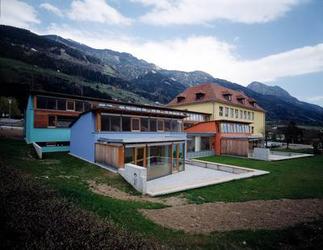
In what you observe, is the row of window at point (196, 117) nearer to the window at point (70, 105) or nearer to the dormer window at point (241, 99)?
the dormer window at point (241, 99)

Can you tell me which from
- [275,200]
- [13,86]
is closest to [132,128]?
[275,200]

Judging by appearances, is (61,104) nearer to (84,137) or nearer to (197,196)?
(84,137)

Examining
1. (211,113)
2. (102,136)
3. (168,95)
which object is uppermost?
(168,95)

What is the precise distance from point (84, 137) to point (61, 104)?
27.9 ft

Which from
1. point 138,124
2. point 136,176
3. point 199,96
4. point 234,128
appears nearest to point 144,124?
point 138,124

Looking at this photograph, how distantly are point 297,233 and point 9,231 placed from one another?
8.72 meters

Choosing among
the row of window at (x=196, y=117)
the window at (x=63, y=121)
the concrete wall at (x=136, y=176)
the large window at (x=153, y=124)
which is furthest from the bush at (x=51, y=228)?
the row of window at (x=196, y=117)

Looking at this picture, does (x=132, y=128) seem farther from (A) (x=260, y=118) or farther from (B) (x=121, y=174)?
(A) (x=260, y=118)

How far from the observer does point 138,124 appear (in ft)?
76.4

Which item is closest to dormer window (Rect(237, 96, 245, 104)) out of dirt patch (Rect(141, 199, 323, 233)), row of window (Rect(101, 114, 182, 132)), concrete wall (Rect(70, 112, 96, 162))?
row of window (Rect(101, 114, 182, 132))

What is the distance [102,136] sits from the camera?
20141 mm

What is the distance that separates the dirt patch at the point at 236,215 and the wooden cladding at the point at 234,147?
65.4ft

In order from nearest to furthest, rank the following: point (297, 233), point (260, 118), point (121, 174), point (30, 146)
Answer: point (297, 233), point (121, 174), point (30, 146), point (260, 118)

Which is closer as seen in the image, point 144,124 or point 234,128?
point 144,124
